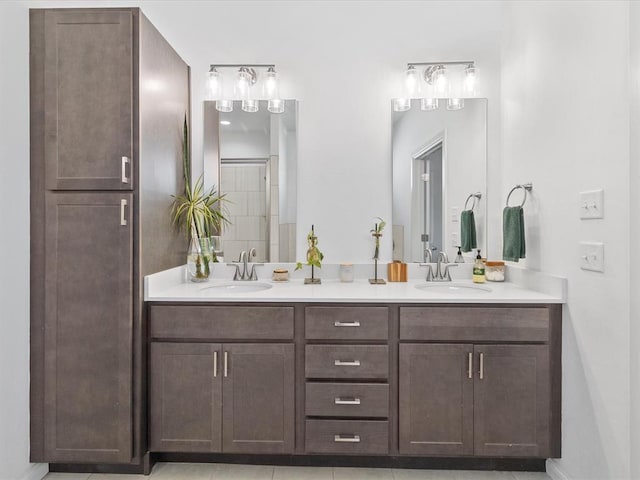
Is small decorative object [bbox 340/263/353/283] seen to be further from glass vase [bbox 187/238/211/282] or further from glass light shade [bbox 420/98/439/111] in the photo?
glass light shade [bbox 420/98/439/111]

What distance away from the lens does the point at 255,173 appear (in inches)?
96.5

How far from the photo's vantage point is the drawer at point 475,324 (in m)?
1.80

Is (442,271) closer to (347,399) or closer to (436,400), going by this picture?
(436,400)

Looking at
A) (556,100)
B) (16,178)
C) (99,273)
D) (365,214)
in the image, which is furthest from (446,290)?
(16,178)

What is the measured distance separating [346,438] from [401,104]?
1.85m

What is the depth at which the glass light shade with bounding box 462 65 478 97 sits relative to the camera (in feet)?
7.78

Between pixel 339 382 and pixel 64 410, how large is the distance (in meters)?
1.23

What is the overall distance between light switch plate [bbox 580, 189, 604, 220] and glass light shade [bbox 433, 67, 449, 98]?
107cm

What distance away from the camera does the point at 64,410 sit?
1789 mm

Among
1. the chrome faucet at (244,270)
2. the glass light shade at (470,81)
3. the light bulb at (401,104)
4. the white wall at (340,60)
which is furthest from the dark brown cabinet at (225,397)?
the glass light shade at (470,81)

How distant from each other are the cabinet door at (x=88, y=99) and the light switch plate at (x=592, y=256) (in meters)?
1.97

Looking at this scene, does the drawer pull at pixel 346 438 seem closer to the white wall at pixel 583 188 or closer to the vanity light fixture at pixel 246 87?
the white wall at pixel 583 188

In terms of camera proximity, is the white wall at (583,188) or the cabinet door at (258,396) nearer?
the white wall at (583,188)

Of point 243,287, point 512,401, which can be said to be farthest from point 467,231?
point 243,287
